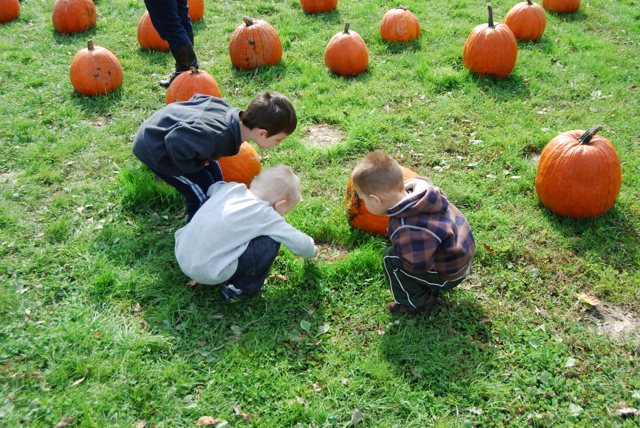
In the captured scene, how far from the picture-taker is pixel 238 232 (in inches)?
132

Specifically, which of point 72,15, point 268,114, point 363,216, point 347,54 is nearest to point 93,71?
point 72,15

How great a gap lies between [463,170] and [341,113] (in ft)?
6.38

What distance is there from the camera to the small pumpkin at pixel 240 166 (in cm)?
448

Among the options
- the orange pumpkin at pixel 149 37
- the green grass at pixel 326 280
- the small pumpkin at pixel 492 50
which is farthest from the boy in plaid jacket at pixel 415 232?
the orange pumpkin at pixel 149 37

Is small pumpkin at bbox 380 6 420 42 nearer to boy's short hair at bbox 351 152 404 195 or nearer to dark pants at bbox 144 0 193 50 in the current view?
dark pants at bbox 144 0 193 50

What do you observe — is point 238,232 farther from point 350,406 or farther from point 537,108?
point 537,108

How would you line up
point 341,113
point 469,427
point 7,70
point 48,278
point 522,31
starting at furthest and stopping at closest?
point 522,31 < point 7,70 < point 341,113 < point 48,278 < point 469,427

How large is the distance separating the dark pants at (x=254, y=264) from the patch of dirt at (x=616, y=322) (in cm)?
280

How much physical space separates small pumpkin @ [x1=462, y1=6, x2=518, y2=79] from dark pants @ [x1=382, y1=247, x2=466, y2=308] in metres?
4.56

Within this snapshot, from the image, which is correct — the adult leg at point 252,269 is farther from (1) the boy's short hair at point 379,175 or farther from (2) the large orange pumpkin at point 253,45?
(2) the large orange pumpkin at point 253,45

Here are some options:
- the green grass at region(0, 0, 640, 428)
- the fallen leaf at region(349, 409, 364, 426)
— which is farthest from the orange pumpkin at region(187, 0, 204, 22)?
the fallen leaf at region(349, 409, 364, 426)

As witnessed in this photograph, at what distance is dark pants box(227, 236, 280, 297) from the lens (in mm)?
3457

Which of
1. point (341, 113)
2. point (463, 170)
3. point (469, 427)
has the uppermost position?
point (341, 113)

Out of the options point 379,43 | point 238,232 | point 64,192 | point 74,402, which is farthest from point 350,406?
point 379,43
